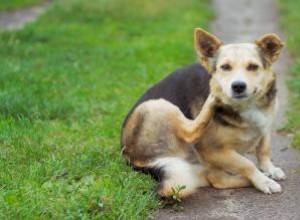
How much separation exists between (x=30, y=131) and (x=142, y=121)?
4.21ft

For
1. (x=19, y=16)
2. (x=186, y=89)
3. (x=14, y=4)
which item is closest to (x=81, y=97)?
(x=186, y=89)

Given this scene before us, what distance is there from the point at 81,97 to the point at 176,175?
3.09 m

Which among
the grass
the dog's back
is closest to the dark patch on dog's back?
the dog's back

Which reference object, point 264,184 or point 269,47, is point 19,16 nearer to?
point 269,47

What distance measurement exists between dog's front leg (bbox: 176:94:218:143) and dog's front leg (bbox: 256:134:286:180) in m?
0.57

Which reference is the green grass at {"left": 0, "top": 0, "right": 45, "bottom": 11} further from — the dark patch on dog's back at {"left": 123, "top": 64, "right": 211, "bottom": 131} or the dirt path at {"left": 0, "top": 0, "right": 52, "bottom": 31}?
the dark patch on dog's back at {"left": 123, "top": 64, "right": 211, "bottom": 131}

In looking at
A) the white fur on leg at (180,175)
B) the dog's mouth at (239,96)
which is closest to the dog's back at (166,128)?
the white fur on leg at (180,175)

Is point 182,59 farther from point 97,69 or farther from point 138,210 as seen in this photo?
point 138,210

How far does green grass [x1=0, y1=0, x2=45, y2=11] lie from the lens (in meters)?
16.0

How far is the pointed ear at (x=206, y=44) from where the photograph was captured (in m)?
4.79

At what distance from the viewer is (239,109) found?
4.71 m

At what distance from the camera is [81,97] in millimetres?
7359

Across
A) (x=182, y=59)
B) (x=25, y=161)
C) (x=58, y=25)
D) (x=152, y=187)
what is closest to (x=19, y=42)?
(x=58, y=25)

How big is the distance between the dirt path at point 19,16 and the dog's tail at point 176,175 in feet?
30.3
